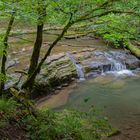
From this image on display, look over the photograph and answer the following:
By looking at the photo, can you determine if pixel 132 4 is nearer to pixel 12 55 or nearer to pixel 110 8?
pixel 110 8

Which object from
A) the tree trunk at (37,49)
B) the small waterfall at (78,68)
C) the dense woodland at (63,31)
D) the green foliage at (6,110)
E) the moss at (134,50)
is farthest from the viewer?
the moss at (134,50)

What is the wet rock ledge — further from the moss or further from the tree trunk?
the tree trunk

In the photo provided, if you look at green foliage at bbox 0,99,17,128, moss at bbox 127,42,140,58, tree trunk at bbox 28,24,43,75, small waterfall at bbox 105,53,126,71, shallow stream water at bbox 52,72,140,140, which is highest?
tree trunk at bbox 28,24,43,75

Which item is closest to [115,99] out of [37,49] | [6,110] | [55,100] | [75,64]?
[55,100]

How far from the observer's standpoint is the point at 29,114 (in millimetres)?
6270

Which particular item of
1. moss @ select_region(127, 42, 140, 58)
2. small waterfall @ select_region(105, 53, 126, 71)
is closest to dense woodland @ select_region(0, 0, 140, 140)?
small waterfall @ select_region(105, 53, 126, 71)

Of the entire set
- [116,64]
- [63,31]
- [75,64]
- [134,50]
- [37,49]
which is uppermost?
[63,31]

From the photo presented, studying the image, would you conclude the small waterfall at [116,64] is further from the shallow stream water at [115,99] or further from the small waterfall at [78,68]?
the small waterfall at [78,68]

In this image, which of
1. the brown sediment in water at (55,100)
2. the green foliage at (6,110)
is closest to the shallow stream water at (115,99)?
the brown sediment in water at (55,100)

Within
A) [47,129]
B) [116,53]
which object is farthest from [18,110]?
[116,53]

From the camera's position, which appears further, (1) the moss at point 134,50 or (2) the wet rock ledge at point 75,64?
(1) the moss at point 134,50

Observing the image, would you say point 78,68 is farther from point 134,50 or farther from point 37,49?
point 37,49

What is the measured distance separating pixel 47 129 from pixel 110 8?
2441mm

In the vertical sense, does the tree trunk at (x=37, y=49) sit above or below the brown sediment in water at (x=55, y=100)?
above
